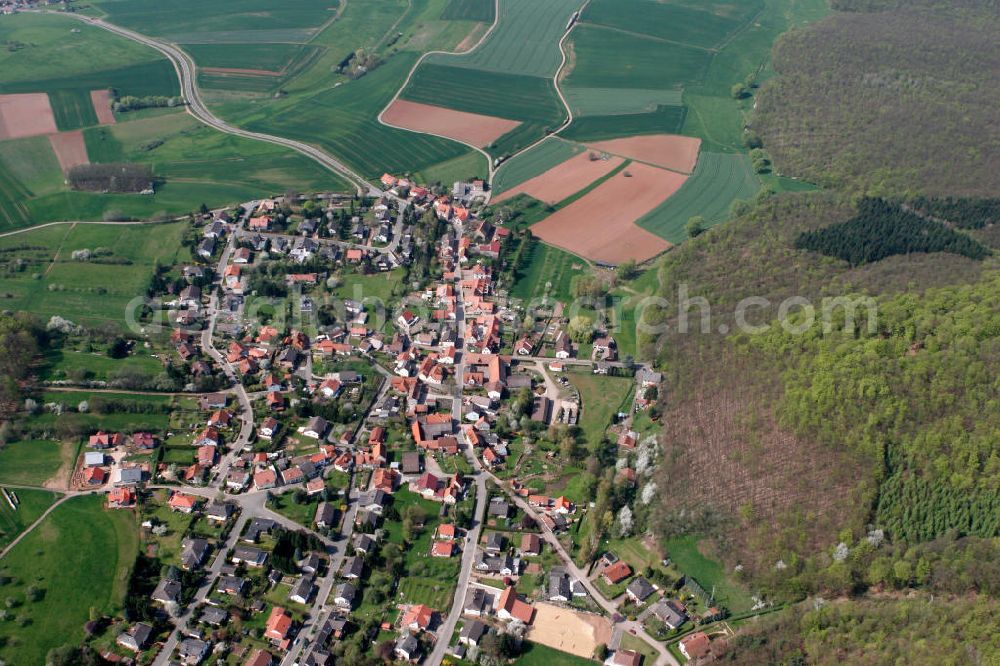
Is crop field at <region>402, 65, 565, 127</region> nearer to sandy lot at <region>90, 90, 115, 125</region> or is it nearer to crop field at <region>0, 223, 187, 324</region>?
sandy lot at <region>90, 90, 115, 125</region>

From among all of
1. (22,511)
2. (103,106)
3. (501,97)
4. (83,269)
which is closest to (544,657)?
(22,511)

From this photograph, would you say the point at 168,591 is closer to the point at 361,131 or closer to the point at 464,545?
the point at 464,545

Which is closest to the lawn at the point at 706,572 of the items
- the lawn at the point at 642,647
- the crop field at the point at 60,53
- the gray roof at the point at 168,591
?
the lawn at the point at 642,647

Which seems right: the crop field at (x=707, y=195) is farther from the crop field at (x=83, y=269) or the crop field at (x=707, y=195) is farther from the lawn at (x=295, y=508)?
the crop field at (x=83, y=269)

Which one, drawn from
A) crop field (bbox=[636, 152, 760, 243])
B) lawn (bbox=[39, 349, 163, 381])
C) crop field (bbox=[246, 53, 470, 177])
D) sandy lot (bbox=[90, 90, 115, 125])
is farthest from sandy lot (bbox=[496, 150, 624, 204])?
Answer: sandy lot (bbox=[90, 90, 115, 125])

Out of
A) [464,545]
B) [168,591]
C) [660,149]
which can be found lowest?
[464,545]

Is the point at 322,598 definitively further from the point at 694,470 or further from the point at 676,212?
the point at 676,212
